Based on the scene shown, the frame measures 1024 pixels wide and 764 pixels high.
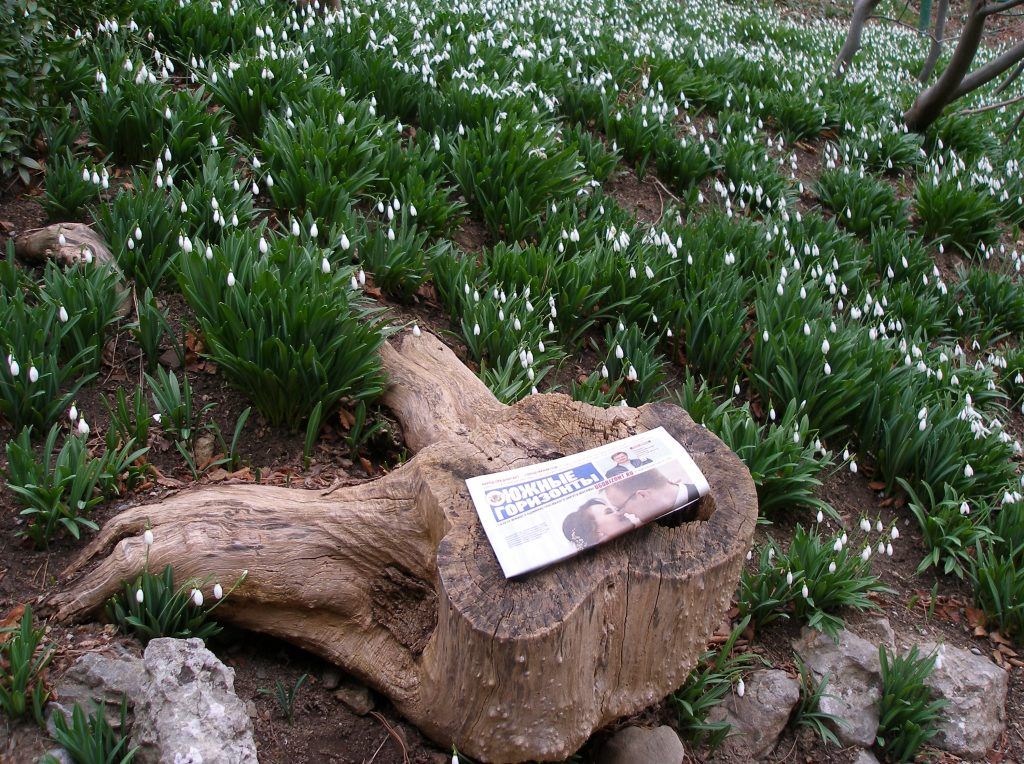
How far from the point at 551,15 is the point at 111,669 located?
7.48 meters

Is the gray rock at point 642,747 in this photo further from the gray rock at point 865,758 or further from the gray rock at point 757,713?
the gray rock at point 865,758

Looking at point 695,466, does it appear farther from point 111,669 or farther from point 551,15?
point 551,15

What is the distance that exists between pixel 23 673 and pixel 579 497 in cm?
146

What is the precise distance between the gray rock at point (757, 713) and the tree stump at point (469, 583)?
476mm

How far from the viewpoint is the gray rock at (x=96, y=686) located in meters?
1.99

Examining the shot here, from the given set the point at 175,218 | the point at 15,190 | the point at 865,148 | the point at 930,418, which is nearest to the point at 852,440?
the point at 930,418

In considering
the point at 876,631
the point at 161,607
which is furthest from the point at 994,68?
the point at 161,607

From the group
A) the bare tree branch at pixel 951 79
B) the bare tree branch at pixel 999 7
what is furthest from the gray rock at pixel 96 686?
the bare tree branch at pixel 951 79

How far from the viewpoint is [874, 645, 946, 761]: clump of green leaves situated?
275 cm

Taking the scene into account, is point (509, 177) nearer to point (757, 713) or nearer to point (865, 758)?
point (757, 713)

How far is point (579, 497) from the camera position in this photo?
7.35 feet

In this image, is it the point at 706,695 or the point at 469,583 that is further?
the point at 706,695

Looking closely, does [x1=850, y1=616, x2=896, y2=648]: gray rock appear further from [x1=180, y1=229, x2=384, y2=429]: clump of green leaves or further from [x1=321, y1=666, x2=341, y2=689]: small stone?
[x1=180, y1=229, x2=384, y2=429]: clump of green leaves

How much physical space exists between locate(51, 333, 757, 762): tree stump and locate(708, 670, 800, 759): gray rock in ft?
1.56
